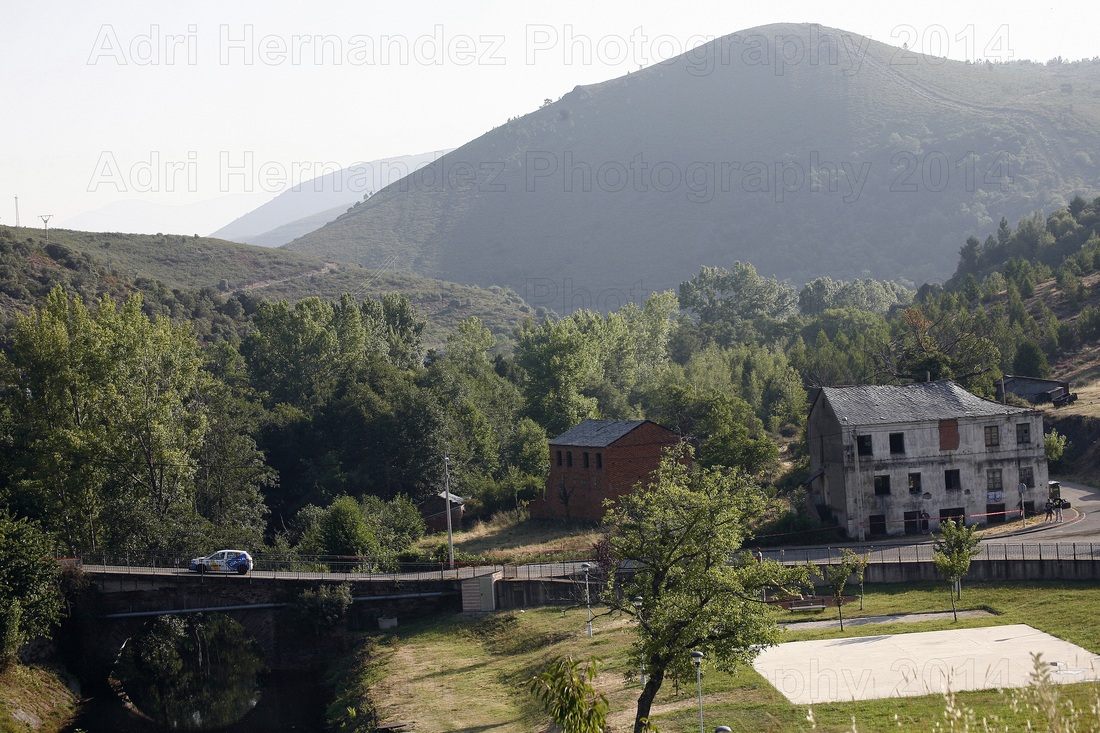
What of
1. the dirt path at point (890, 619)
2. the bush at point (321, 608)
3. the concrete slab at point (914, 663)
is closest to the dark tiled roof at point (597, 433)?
the bush at point (321, 608)

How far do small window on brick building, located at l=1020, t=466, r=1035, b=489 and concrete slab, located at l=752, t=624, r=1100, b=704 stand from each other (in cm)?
2588

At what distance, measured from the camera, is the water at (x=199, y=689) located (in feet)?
149

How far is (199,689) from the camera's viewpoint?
51.9 metres

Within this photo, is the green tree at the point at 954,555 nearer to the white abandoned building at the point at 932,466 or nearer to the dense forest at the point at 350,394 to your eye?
the white abandoned building at the point at 932,466

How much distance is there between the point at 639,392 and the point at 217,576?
2560 inches

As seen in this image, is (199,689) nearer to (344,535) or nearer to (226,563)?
(226,563)

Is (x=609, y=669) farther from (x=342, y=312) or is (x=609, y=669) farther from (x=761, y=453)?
(x=342, y=312)

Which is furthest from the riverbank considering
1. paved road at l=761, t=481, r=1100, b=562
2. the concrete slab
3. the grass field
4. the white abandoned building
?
the white abandoned building

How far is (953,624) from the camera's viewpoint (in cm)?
3738

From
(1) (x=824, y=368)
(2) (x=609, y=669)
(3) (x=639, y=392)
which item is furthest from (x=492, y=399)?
(2) (x=609, y=669)

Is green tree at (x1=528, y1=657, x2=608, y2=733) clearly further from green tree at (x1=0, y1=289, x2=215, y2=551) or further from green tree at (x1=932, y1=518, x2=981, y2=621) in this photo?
green tree at (x1=0, y1=289, x2=215, y2=551)

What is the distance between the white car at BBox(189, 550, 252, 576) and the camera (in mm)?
54000

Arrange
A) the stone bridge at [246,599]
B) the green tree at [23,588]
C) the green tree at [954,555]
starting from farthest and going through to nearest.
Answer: the stone bridge at [246,599] → the green tree at [23,588] → the green tree at [954,555]

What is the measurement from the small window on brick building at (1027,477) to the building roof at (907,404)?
3.27m
